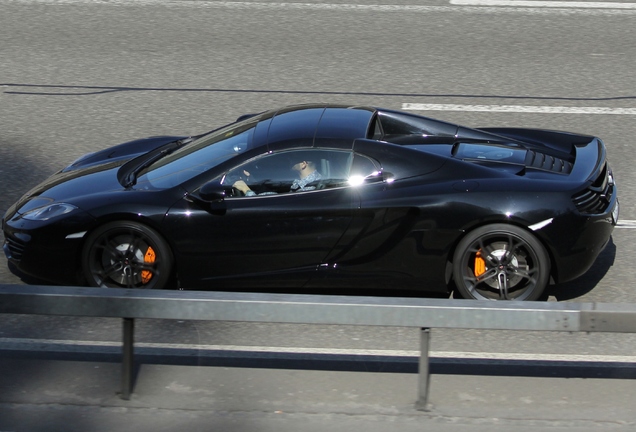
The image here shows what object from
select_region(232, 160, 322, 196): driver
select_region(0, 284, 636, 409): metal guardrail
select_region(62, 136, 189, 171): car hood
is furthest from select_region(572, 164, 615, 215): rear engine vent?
select_region(62, 136, 189, 171): car hood

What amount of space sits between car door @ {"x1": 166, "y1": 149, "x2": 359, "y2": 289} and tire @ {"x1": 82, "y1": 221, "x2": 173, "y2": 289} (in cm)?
14

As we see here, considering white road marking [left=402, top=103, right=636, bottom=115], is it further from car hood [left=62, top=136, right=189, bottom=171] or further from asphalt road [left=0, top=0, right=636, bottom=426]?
car hood [left=62, top=136, right=189, bottom=171]

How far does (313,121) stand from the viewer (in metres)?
6.61

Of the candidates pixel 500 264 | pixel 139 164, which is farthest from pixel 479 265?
pixel 139 164

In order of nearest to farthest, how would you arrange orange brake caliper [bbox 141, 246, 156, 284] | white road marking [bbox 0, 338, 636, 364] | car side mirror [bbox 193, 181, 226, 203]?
white road marking [bbox 0, 338, 636, 364] < car side mirror [bbox 193, 181, 226, 203] < orange brake caliper [bbox 141, 246, 156, 284]

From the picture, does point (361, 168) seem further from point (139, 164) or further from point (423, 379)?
point (423, 379)

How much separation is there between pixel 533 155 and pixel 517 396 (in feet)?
7.69

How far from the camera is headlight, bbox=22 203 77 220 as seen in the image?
645 cm

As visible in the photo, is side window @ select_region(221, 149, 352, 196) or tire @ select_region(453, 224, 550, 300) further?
side window @ select_region(221, 149, 352, 196)

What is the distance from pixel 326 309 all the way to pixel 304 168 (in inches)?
80.1

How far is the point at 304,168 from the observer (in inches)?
249

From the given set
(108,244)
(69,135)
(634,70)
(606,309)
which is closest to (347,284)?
(108,244)

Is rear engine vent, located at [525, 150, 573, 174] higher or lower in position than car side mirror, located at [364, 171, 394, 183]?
higher

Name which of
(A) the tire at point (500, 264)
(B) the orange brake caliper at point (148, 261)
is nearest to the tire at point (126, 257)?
(B) the orange brake caliper at point (148, 261)
